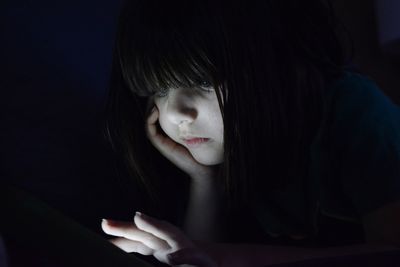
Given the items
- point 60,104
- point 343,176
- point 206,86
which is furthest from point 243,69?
point 60,104

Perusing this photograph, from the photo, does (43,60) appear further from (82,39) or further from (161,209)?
(161,209)

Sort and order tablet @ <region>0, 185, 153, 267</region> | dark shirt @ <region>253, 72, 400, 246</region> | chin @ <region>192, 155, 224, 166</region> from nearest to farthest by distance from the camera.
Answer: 1. tablet @ <region>0, 185, 153, 267</region>
2. dark shirt @ <region>253, 72, 400, 246</region>
3. chin @ <region>192, 155, 224, 166</region>

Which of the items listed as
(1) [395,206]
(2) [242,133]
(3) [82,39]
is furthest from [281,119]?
(3) [82,39]

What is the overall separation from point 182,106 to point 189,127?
0.11 feet

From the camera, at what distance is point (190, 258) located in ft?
1.53

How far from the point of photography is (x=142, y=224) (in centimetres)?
49

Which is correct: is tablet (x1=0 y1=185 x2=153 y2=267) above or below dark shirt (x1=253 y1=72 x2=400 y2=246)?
below

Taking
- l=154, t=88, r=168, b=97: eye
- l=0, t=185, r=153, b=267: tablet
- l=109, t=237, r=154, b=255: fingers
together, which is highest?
l=154, t=88, r=168, b=97: eye

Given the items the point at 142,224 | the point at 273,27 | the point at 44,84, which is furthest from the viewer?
the point at 44,84

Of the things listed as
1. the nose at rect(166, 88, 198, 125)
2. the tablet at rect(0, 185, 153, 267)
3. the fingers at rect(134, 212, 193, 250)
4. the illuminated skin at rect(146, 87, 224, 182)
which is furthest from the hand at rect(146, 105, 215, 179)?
the tablet at rect(0, 185, 153, 267)

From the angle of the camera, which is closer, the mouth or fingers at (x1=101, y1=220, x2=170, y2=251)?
fingers at (x1=101, y1=220, x2=170, y2=251)

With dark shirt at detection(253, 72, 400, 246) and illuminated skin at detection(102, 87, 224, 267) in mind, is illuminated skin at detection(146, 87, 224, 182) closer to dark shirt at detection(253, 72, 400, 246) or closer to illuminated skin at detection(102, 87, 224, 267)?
illuminated skin at detection(102, 87, 224, 267)

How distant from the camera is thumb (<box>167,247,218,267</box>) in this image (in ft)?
1.53

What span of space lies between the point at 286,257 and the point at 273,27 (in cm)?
25
